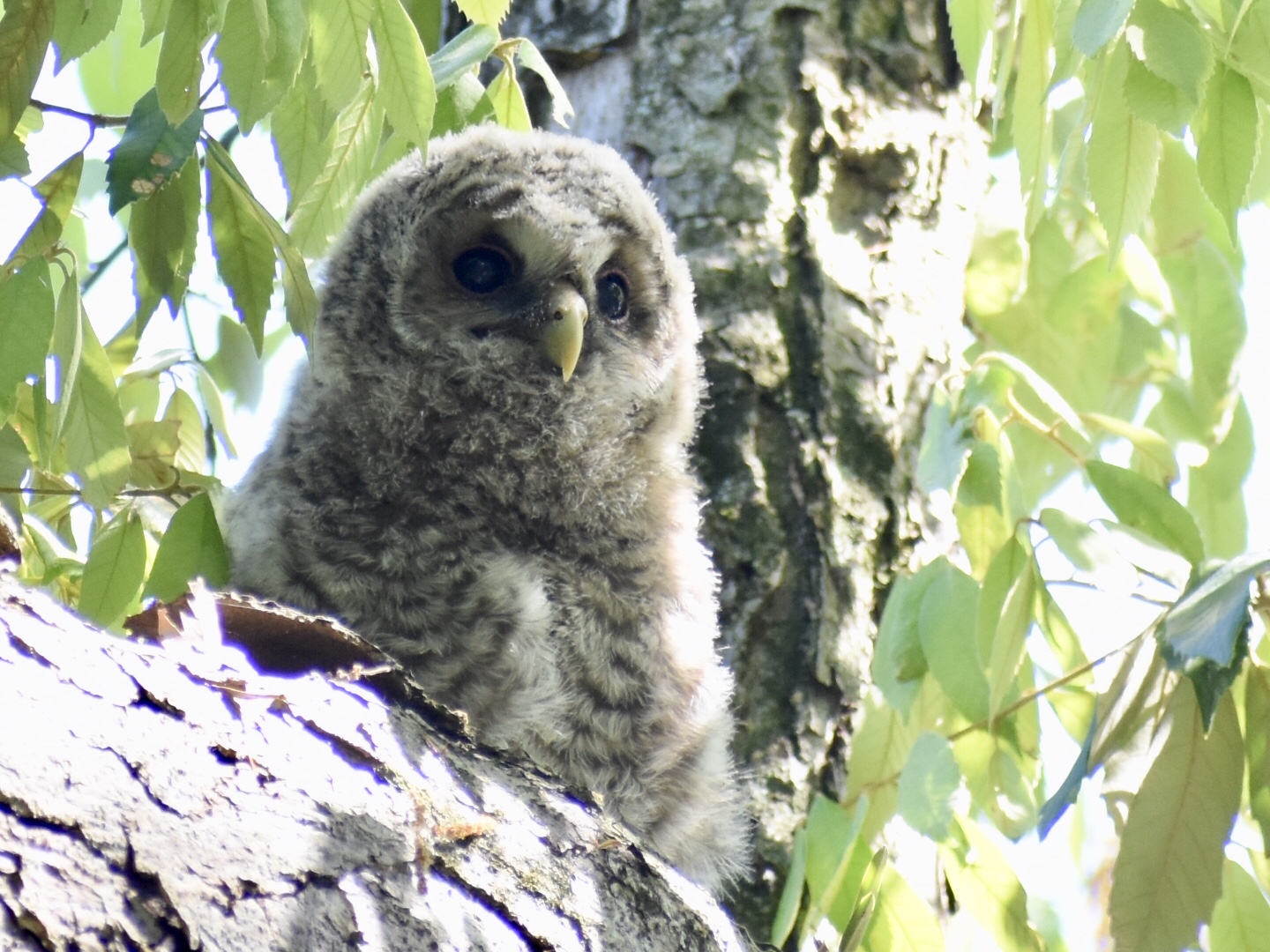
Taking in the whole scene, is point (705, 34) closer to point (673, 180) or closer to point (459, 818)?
point (673, 180)

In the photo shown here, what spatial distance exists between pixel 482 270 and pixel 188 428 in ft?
1.98

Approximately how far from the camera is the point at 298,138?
56.8 inches

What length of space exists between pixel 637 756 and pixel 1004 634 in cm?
50

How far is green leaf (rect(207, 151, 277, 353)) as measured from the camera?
146cm

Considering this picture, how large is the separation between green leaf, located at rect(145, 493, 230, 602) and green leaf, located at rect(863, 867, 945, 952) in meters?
0.92

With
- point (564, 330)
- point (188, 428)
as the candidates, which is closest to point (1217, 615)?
point (564, 330)

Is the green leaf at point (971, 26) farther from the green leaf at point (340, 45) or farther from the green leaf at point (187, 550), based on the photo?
the green leaf at point (187, 550)

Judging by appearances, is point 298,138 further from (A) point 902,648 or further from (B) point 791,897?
(B) point 791,897

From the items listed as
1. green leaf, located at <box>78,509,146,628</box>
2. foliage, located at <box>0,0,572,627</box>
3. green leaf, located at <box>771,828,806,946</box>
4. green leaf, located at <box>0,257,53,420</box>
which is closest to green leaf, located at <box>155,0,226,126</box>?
foliage, located at <box>0,0,572,627</box>

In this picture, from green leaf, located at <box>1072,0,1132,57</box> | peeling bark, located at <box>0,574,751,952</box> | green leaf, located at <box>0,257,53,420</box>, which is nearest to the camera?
peeling bark, located at <box>0,574,751,952</box>

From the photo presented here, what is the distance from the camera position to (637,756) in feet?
5.97

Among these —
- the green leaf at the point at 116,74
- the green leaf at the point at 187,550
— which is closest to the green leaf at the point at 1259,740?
the green leaf at the point at 187,550

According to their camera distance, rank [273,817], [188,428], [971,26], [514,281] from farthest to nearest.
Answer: [188,428]
[514,281]
[971,26]
[273,817]

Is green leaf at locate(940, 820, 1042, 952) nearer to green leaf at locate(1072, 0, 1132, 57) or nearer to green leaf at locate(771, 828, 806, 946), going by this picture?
green leaf at locate(771, 828, 806, 946)
